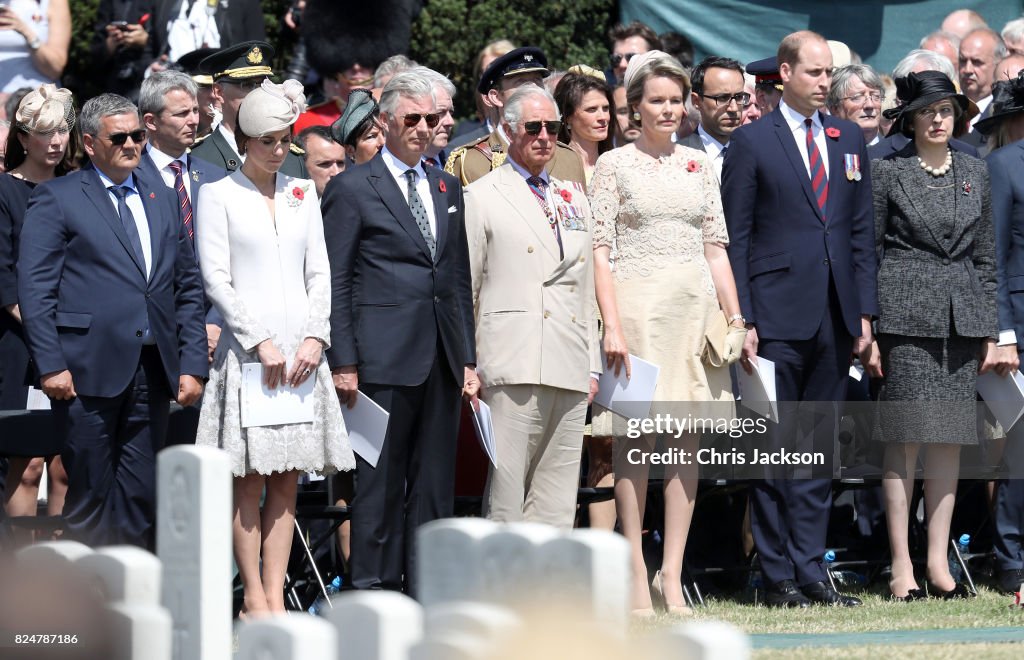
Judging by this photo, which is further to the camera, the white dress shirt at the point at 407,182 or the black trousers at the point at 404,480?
the white dress shirt at the point at 407,182

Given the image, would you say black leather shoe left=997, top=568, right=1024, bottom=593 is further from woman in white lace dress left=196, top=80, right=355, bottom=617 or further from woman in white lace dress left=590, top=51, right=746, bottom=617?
woman in white lace dress left=196, top=80, right=355, bottom=617

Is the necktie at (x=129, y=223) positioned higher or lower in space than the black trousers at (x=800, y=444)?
higher

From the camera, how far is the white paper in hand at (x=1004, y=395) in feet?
27.4

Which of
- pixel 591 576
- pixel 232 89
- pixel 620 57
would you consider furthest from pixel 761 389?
pixel 591 576

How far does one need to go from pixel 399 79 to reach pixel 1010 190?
10.6 ft

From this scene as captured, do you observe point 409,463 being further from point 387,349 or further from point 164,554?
point 164,554

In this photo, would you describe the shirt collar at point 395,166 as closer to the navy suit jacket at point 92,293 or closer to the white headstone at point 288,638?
the navy suit jacket at point 92,293

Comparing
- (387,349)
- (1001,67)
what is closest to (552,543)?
(387,349)

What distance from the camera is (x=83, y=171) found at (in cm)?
693

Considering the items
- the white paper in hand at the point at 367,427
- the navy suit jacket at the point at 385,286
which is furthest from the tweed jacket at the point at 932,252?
the white paper in hand at the point at 367,427

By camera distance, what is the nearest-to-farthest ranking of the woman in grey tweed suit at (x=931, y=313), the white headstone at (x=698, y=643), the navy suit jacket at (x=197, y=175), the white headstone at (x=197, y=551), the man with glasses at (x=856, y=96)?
the white headstone at (x=698, y=643), the white headstone at (x=197, y=551), the navy suit jacket at (x=197, y=175), the woman in grey tweed suit at (x=931, y=313), the man with glasses at (x=856, y=96)

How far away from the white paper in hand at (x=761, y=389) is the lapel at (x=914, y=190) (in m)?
1.02

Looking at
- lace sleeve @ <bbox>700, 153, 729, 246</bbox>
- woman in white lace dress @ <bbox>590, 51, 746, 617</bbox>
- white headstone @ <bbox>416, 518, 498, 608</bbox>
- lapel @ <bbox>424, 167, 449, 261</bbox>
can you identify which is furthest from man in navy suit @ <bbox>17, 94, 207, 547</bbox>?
white headstone @ <bbox>416, 518, 498, 608</bbox>

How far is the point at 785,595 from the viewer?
7.89m
